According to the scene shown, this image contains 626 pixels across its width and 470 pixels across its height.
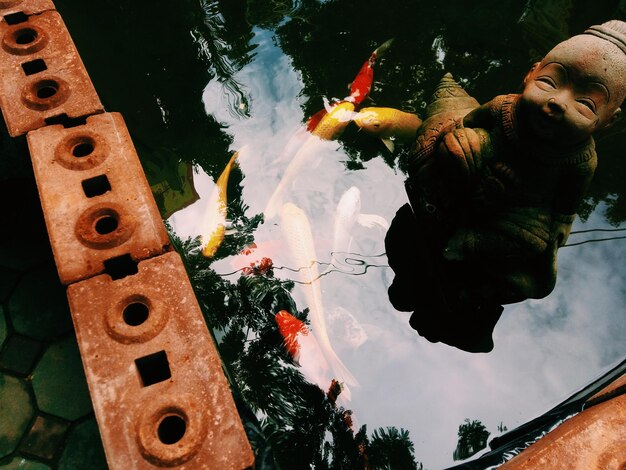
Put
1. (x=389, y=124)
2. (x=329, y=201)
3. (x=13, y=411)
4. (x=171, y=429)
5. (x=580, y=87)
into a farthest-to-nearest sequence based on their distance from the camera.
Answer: (x=389, y=124) → (x=329, y=201) → (x=13, y=411) → (x=580, y=87) → (x=171, y=429)

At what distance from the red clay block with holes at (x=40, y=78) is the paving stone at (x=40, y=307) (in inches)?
47.6

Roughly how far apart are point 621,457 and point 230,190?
314 cm

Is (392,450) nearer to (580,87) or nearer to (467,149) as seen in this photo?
(467,149)

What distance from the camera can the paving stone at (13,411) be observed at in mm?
2904

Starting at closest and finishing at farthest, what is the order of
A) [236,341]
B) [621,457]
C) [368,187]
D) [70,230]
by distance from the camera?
1. [621,457]
2. [70,230]
3. [236,341]
4. [368,187]

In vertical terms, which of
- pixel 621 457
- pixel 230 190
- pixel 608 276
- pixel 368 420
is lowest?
pixel 368 420

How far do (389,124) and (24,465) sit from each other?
3.54 meters

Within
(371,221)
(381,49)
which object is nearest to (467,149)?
(371,221)

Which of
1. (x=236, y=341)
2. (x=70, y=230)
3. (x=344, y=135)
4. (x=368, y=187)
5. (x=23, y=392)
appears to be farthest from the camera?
(x=344, y=135)

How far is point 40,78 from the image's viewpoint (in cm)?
277

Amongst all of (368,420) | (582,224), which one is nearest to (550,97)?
(582,224)

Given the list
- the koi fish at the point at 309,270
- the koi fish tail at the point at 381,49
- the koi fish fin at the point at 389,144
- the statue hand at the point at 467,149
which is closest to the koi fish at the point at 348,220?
the koi fish at the point at 309,270

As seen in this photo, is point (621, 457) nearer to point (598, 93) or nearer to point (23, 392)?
point (598, 93)

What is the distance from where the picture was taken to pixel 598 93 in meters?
2.32
